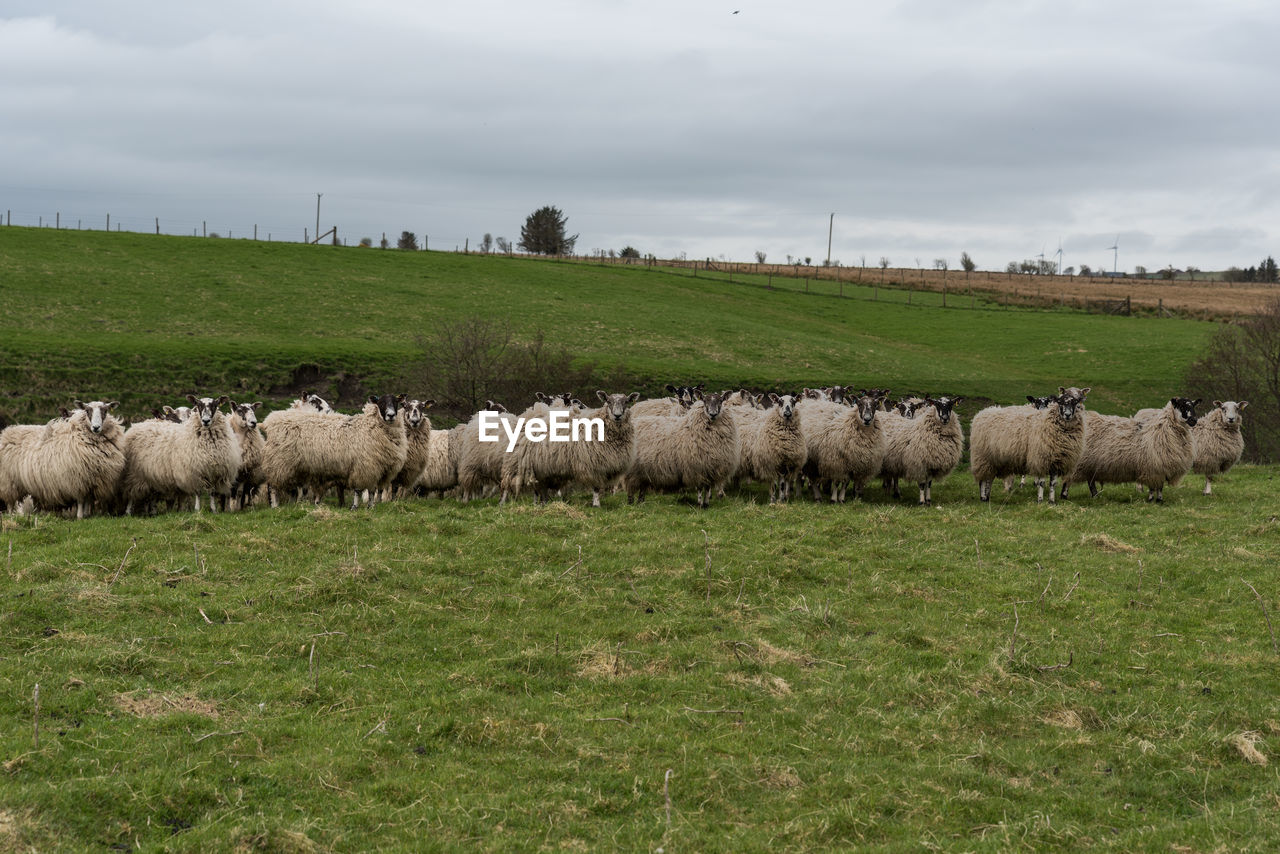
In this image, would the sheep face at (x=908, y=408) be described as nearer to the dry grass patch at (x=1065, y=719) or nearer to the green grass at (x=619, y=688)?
the green grass at (x=619, y=688)

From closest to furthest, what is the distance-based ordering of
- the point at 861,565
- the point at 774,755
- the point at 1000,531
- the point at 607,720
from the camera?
the point at 774,755
the point at 607,720
the point at 861,565
the point at 1000,531

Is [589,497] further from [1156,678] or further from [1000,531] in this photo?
[1156,678]

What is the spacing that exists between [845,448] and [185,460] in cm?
1243

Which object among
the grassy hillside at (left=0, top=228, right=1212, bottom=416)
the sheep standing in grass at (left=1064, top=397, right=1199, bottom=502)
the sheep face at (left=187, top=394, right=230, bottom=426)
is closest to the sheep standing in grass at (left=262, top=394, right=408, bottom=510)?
→ the sheep face at (left=187, top=394, right=230, bottom=426)

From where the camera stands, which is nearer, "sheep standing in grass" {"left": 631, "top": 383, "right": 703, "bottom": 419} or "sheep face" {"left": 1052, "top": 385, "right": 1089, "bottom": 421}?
"sheep face" {"left": 1052, "top": 385, "right": 1089, "bottom": 421}

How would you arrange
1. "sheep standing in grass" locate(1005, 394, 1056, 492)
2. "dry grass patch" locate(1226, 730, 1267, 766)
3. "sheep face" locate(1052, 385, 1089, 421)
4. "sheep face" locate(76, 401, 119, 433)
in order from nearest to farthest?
"dry grass patch" locate(1226, 730, 1267, 766), "sheep face" locate(76, 401, 119, 433), "sheep face" locate(1052, 385, 1089, 421), "sheep standing in grass" locate(1005, 394, 1056, 492)

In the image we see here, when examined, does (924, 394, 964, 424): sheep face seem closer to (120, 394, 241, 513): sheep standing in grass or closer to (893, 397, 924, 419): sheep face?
(893, 397, 924, 419): sheep face

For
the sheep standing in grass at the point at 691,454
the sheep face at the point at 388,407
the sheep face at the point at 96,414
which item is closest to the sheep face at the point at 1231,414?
the sheep standing in grass at the point at 691,454

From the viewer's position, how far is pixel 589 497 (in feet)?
62.6

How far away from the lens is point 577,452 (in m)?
18.0

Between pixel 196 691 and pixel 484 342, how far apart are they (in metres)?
26.8

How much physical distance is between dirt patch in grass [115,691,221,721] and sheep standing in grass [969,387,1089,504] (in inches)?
→ 639

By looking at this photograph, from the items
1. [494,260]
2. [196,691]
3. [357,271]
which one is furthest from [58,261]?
[196,691]

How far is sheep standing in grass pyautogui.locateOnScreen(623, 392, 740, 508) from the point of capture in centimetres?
1873
